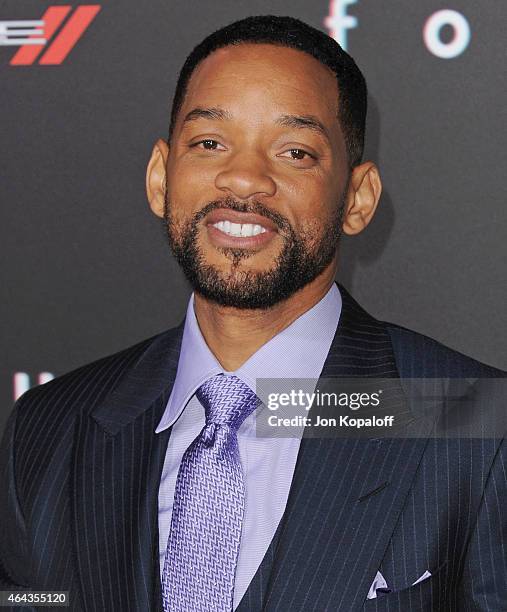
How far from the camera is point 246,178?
1606mm

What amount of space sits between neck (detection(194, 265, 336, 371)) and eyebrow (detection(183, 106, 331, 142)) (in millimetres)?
227

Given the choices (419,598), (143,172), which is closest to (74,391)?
(419,598)

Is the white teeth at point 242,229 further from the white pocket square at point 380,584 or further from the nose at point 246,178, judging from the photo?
the white pocket square at point 380,584

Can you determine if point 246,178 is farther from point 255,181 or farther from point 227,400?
point 227,400

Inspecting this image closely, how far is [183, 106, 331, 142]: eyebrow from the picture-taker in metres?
1.67

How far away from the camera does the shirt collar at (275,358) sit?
170 centimetres

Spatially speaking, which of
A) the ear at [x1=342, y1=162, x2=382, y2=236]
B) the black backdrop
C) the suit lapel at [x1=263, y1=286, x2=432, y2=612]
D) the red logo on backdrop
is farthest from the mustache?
the red logo on backdrop

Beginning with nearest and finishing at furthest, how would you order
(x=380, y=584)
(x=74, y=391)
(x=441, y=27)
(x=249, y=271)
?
(x=380, y=584) → (x=249, y=271) → (x=74, y=391) → (x=441, y=27)

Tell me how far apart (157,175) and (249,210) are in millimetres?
335

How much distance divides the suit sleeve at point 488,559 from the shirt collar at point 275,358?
0.34 m

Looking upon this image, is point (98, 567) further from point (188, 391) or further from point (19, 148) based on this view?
point (19, 148)

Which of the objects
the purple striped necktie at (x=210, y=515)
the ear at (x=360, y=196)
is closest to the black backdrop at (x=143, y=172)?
the ear at (x=360, y=196)

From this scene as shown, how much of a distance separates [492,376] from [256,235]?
457mm
